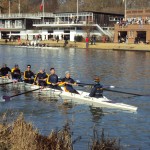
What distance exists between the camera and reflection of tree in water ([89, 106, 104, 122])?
22041 millimetres

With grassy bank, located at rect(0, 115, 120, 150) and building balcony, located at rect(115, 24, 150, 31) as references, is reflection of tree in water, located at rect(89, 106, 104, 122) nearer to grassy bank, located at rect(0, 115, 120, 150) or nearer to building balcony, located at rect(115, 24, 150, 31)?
grassy bank, located at rect(0, 115, 120, 150)

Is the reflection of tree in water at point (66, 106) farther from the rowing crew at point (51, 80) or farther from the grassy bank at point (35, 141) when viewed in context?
the grassy bank at point (35, 141)

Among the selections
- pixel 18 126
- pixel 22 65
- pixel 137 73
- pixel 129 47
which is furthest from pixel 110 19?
pixel 18 126

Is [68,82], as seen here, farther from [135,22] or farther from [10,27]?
[10,27]

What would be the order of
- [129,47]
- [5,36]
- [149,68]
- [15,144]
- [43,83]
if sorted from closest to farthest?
1. [15,144]
2. [43,83]
3. [149,68]
4. [129,47]
5. [5,36]

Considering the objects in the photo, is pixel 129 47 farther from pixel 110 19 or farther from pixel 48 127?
pixel 48 127

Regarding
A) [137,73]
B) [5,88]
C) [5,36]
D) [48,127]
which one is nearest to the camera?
[48,127]

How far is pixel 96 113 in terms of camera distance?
76.3 ft

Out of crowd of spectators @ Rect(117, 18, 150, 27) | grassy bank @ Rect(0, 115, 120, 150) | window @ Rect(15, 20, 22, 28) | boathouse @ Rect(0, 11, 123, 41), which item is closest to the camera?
grassy bank @ Rect(0, 115, 120, 150)

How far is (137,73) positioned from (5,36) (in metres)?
87.6

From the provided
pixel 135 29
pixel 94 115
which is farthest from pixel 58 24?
pixel 94 115

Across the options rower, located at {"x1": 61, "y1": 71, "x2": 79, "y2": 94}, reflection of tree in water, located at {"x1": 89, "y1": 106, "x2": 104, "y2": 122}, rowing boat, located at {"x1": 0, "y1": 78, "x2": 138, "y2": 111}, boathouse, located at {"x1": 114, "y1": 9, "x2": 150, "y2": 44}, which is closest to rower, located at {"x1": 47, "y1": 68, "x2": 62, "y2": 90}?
rowing boat, located at {"x1": 0, "y1": 78, "x2": 138, "y2": 111}

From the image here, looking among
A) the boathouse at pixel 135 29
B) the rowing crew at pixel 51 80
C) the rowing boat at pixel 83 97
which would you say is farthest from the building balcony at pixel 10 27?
the rowing boat at pixel 83 97

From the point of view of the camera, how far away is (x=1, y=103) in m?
Answer: 25.4
